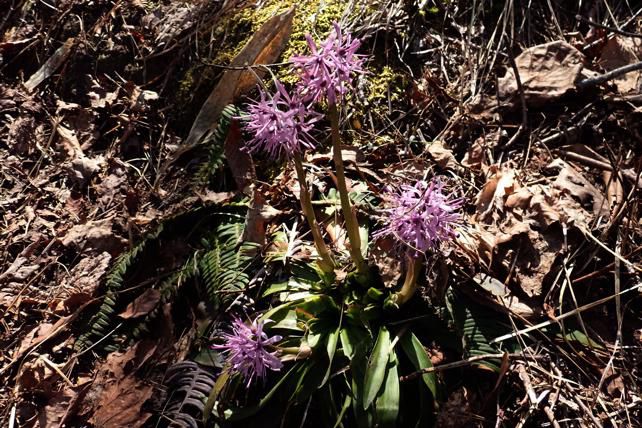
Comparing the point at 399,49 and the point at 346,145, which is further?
the point at 399,49

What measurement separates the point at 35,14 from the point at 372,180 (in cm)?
294

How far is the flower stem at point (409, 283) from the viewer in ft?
7.65

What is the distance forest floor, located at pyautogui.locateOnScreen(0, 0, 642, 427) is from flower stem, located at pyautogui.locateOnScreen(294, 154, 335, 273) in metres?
0.27

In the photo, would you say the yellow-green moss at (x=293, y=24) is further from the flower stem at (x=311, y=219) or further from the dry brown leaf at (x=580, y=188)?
the dry brown leaf at (x=580, y=188)

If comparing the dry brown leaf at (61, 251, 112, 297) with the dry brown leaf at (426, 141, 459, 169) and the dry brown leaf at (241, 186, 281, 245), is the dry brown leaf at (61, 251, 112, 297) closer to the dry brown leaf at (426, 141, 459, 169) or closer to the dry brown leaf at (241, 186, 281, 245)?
the dry brown leaf at (241, 186, 281, 245)

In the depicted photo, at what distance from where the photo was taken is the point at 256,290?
2998 millimetres

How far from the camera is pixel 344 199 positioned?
2336 mm

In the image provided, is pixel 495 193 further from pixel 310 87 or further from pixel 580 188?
pixel 310 87

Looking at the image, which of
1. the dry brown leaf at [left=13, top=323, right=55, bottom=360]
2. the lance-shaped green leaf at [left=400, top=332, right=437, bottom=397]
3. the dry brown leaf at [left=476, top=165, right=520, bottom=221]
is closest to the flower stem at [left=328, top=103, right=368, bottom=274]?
the lance-shaped green leaf at [left=400, top=332, right=437, bottom=397]

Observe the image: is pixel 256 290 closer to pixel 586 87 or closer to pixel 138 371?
pixel 138 371

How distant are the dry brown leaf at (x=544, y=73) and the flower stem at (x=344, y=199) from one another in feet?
4.51

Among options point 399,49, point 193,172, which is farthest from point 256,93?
point 399,49

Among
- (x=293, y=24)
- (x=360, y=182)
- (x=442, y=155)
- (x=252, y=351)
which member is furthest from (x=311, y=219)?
(x=293, y=24)

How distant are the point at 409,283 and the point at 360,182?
0.84m
